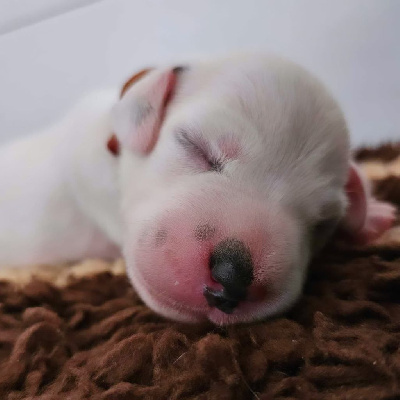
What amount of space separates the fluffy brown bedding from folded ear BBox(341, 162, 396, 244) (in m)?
0.11

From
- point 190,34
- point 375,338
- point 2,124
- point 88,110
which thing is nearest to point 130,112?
point 88,110

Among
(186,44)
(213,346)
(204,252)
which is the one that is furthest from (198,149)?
(186,44)

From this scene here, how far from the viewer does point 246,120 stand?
870 millimetres

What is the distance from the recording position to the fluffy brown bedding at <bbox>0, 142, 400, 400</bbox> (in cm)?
63

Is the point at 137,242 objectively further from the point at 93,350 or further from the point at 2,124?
the point at 2,124

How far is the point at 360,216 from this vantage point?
1.06 meters

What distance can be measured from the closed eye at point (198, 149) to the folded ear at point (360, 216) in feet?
1.07

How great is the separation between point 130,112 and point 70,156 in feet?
0.92

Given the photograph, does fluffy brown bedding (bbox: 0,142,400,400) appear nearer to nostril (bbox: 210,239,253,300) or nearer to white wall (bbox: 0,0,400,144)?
nostril (bbox: 210,239,253,300)

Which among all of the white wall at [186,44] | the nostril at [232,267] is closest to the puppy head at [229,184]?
the nostril at [232,267]

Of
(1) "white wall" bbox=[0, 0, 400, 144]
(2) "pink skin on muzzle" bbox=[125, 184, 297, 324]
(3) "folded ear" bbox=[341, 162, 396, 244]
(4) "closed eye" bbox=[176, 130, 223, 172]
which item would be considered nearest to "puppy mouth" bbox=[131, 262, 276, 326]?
(2) "pink skin on muzzle" bbox=[125, 184, 297, 324]

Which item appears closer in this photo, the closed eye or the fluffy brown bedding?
the fluffy brown bedding

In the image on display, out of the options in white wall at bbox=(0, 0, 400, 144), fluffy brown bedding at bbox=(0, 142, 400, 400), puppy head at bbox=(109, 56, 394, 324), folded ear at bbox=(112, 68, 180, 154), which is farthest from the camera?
white wall at bbox=(0, 0, 400, 144)

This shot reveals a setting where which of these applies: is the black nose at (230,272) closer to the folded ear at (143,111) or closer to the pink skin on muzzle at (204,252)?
the pink skin on muzzle at (204,252)
